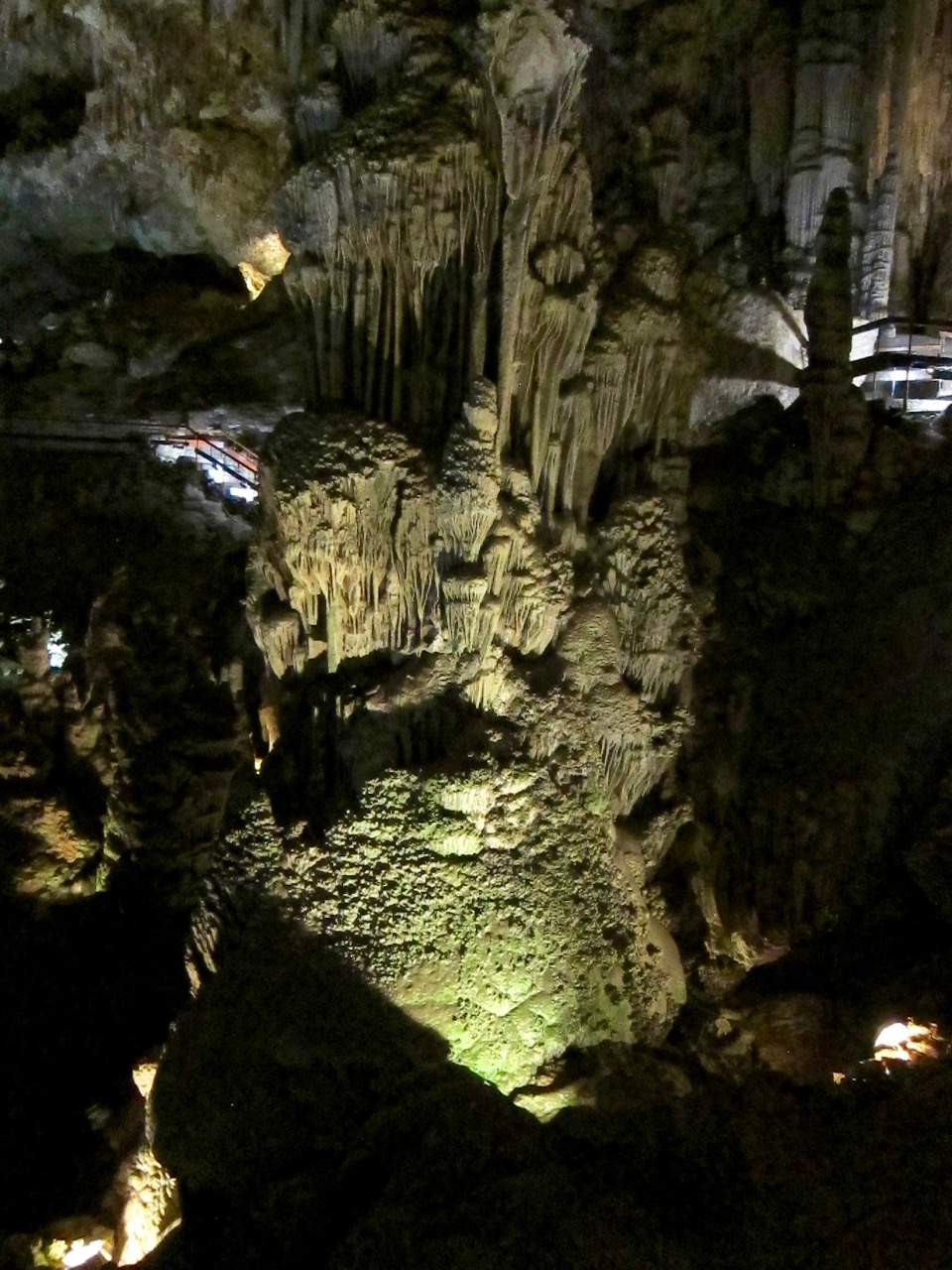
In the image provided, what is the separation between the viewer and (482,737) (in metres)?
7.11

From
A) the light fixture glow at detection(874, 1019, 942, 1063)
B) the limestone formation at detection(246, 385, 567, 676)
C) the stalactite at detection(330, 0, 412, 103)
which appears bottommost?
the light fixture glow at detection(874, 1019, 942, 1063)

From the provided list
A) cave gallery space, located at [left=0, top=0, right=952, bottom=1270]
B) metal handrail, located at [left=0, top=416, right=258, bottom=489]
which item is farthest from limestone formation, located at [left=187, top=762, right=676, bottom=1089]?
metal handrail, located at [left=0, top=416, right=258, bottom=489]

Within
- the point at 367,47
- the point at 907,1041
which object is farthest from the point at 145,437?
the point at 907,1041

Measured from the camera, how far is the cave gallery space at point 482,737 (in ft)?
17.6

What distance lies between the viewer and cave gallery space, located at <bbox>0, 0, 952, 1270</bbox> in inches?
211

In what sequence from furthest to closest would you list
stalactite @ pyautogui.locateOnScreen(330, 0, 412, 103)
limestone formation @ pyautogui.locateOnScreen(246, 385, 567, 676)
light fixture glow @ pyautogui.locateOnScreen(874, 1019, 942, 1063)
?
1. limestone formation @ pyautogui.locateOnScreen(246, 385, 567, 676)
2. stalactite @ pyautogui.locateOnScreen(330, 0, 412, 103)
3. light fixture glow @ pyautogui.locateOnScreen(874, 1019, 942, 1063)

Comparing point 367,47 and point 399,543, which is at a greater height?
point 367,47

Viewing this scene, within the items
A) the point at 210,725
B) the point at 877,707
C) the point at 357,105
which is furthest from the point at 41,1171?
the point at 357,105

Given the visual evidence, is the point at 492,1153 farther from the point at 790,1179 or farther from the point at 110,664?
A: the point at 110,664

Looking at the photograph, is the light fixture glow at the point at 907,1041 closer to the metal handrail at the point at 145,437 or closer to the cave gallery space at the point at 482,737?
the cave gallery space at the point at 482,737

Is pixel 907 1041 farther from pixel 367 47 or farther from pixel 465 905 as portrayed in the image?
pixel 367 47

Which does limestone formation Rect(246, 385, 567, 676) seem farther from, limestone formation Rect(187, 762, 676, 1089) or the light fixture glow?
the light fixture glow

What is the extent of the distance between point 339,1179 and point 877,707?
6536 millimetres

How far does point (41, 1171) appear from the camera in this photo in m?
10.0
